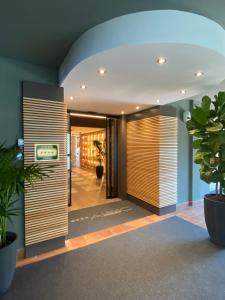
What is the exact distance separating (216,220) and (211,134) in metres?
1.38

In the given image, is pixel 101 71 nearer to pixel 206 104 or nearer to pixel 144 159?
pixel 206 104

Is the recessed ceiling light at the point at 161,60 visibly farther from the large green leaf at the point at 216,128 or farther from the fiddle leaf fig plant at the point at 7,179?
the fiddle leaf fig plant at the point at 7,179

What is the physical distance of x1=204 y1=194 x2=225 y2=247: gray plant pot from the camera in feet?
9.25

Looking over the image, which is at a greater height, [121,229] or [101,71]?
[101,71]

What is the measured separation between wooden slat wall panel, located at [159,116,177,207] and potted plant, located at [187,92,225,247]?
1.09 metres

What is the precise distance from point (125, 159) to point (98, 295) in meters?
3.59

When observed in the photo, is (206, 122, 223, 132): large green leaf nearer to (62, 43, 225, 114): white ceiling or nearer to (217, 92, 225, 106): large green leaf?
(217, 92, 225, 106): large green leaf

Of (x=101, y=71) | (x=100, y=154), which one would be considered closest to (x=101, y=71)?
(x=101, y=71)

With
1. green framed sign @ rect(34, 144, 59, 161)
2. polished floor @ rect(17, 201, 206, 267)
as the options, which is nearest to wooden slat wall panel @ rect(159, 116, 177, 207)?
polished floor @ rect(17, 201, 206, 267)

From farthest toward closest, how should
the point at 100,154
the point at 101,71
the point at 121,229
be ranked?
the point at 100,154
the point at 121,229
the point at 101,71

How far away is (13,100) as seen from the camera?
2541 millimetres

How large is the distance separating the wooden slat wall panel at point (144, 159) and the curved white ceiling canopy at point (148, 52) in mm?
1682

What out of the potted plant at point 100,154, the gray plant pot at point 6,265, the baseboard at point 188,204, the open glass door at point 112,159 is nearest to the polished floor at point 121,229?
the baseboard at point 188,204

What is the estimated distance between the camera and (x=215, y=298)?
187 centimetres
